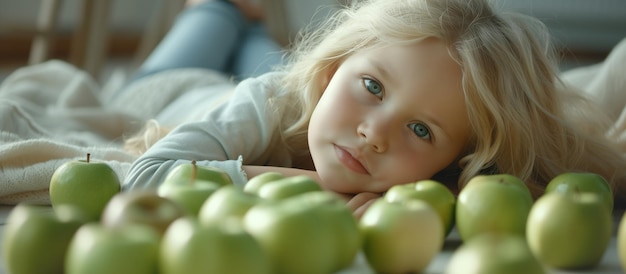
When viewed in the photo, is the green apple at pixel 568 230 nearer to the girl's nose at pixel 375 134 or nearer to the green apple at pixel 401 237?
the green apple at pixel 401 237

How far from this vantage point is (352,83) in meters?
1.20

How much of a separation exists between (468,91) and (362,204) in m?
0.23

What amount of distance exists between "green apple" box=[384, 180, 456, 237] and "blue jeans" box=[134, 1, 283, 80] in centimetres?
148

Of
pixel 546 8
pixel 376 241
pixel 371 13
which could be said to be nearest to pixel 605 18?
pixel 546 8

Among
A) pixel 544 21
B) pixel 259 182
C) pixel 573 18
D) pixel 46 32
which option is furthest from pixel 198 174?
pixel 573 18

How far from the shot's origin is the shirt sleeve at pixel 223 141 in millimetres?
1137

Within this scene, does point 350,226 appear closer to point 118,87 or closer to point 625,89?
point 625,89

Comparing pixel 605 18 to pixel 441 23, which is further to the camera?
pixel 605 18

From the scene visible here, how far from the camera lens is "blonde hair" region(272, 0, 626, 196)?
120 centimetres

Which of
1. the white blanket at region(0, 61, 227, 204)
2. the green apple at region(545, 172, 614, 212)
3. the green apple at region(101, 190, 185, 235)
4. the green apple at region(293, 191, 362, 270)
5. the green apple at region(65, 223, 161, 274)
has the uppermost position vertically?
the green apple at region(65, 223, 161, 274)

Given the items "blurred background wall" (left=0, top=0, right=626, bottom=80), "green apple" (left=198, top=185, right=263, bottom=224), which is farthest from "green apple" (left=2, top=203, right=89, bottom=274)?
"blurred background wall" (left=0, top=0, right=626, bottom=80)

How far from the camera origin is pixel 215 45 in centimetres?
252

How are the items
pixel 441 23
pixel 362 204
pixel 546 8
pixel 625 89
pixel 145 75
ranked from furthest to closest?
pixel 546 8, pixel 145 75, pixel 625 89, pixel 441 23, pixel 362 204

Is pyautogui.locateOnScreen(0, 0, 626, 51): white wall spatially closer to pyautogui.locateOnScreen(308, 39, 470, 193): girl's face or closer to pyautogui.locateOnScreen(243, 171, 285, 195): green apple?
pyautogui.locateOnScreen(308, 39, 470, 193): girl's face
